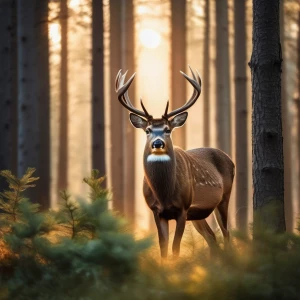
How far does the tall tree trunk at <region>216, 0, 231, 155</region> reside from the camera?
13.4 metres

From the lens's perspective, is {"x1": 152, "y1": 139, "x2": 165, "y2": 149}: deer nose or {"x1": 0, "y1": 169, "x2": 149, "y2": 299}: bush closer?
{"x1": 0, "y1": 169, "x2": 149, "y2": 299}: bush

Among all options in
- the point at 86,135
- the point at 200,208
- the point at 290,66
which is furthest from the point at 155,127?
the point at 86,135

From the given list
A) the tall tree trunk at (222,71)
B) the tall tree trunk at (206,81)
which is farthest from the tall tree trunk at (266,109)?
the tall tree trunk at (206,81)

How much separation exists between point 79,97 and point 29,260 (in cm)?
1420

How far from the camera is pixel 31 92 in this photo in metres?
11.8

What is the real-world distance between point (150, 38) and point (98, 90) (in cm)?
278

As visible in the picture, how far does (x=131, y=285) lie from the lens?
3273 millimetres

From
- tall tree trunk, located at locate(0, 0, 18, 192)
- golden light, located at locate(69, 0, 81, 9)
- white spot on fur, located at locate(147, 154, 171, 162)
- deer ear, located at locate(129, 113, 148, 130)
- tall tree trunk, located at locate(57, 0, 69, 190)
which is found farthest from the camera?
golden light, located at locate(69, 0, 81, 9)

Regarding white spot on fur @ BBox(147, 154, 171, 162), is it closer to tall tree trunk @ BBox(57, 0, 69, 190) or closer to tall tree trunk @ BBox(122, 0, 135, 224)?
tall tree trunk @ BBox(122, 0, 135, 224)

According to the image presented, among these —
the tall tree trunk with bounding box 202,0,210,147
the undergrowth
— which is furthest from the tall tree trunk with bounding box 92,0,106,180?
the undergrowth

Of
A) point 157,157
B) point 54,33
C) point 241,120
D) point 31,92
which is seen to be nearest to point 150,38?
point 54,33

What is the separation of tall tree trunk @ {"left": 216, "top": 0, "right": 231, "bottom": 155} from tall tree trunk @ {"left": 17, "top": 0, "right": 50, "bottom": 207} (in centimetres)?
358

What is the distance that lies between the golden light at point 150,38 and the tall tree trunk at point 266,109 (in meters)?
8.15

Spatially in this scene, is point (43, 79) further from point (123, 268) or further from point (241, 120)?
point (123, 268)
